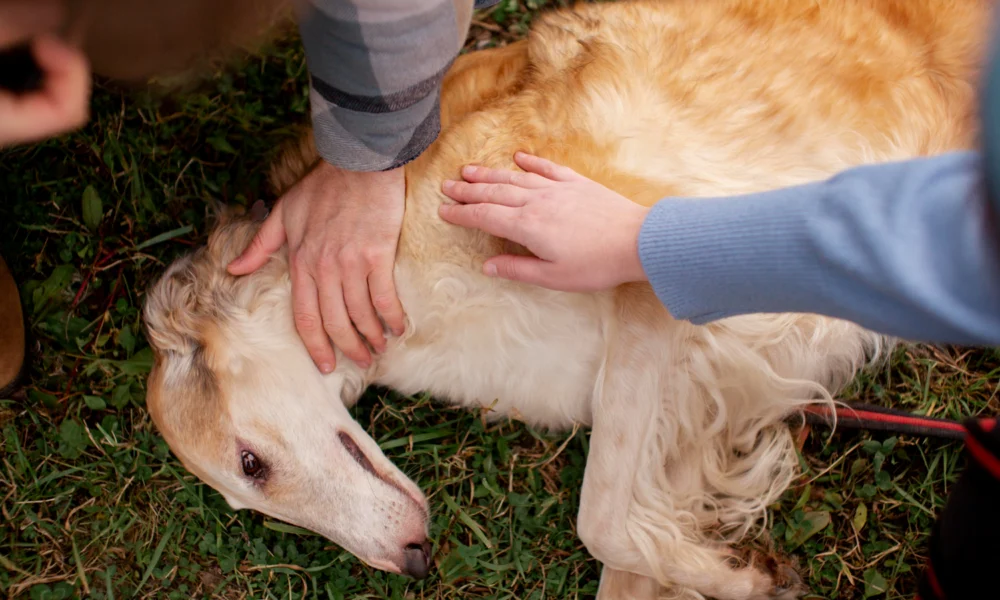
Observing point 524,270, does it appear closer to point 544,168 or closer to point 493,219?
point 493,219

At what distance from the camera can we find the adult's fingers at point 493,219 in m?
2.16

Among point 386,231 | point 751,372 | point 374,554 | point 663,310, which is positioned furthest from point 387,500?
point 751,372

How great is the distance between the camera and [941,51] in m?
2.48

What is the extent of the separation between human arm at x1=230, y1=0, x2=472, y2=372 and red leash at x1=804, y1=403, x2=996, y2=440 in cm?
167

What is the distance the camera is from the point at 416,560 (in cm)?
248

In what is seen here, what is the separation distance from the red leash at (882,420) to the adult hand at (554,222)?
1204 mm

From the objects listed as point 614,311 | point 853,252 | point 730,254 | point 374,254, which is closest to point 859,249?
point 853,252

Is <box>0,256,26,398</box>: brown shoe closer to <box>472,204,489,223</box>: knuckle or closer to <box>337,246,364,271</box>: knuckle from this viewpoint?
<box>337,246,364,271</box>: knuckle

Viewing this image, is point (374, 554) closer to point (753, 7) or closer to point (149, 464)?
point (149, 464)

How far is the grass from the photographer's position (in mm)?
2832

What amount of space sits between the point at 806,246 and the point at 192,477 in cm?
253

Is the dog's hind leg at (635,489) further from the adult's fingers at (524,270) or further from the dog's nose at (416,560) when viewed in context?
the dog's nose at (416,560)

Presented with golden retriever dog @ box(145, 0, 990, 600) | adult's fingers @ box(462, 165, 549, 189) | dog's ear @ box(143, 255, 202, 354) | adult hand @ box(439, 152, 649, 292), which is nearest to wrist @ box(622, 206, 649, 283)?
adult hand @ box(439, 152, 649, 292)

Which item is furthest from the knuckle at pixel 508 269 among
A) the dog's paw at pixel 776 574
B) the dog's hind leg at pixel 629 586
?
the dog's paw at pixel 776 574
